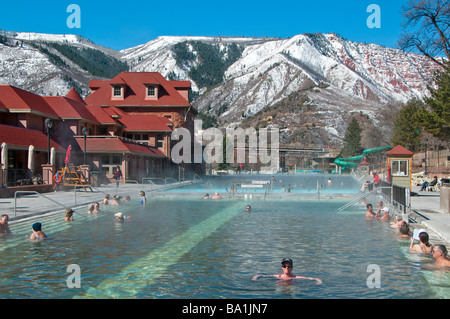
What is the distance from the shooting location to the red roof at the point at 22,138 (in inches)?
1207

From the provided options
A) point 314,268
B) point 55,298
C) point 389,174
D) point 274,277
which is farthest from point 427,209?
point 55,298

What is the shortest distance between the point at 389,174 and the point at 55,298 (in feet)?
75.9

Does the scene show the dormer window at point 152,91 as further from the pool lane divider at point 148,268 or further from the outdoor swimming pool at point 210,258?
the pool lane divider at point 148,268

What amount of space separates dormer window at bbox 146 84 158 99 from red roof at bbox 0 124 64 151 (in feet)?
77.3

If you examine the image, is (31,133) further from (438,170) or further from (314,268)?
(438,170)

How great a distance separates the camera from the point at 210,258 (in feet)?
38.5

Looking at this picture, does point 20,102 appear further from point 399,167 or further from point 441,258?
point 441,258


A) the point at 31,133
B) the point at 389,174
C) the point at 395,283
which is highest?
the point at 31,133

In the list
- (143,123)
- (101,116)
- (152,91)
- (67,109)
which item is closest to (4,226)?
(67,109)

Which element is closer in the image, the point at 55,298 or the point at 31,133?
the point at 55,298

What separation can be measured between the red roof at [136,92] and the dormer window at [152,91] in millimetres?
483

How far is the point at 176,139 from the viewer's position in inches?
2243

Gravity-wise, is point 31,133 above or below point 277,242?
above

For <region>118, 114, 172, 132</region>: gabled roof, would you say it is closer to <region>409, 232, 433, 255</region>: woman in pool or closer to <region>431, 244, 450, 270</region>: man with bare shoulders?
<region>409, 232, 433, 255</region>: woman in pool
